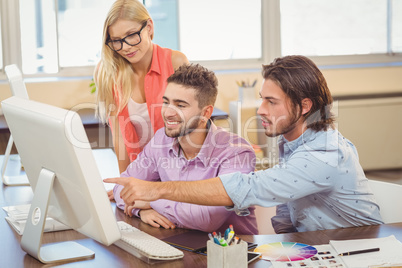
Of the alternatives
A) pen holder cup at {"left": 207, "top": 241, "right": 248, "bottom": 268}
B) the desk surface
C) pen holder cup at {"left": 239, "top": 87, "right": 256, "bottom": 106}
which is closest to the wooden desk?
the desk surface

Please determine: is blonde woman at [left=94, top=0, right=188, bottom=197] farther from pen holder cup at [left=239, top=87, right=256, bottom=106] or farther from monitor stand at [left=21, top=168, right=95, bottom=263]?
pen holder cup at [left=239, top=87, right=256, bottom=106]

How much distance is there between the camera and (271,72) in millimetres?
1919

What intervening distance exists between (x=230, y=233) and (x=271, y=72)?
0.71 metres

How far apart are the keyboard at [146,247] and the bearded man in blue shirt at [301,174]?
156 mm

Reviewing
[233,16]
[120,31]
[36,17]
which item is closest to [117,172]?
[120,31]

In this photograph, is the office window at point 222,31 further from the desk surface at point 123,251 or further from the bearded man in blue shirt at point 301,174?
the bearded man in blue shirt at point 301,174

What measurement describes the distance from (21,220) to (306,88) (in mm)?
1075

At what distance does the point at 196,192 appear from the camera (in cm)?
171

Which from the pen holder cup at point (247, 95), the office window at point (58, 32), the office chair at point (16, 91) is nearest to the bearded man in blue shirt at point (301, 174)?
the office chair at point (16, 91)

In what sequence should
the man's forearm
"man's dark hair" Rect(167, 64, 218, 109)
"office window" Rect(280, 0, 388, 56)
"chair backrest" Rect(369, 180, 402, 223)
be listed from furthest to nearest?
"office window" Rect(280, 0, 388, 56), "man's dark hair" Rect(167, 64, 218, 109), "chair backrest" Rect(369, 180, 402, 223), the man's forearm

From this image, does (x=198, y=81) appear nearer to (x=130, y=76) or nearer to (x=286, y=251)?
(x=130, y=76)

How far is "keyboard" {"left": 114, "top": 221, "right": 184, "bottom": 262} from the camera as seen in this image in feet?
5.08

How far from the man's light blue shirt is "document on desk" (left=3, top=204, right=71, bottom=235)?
1.91 feet

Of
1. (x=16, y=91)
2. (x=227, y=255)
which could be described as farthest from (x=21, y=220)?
(x=227, y=255)
